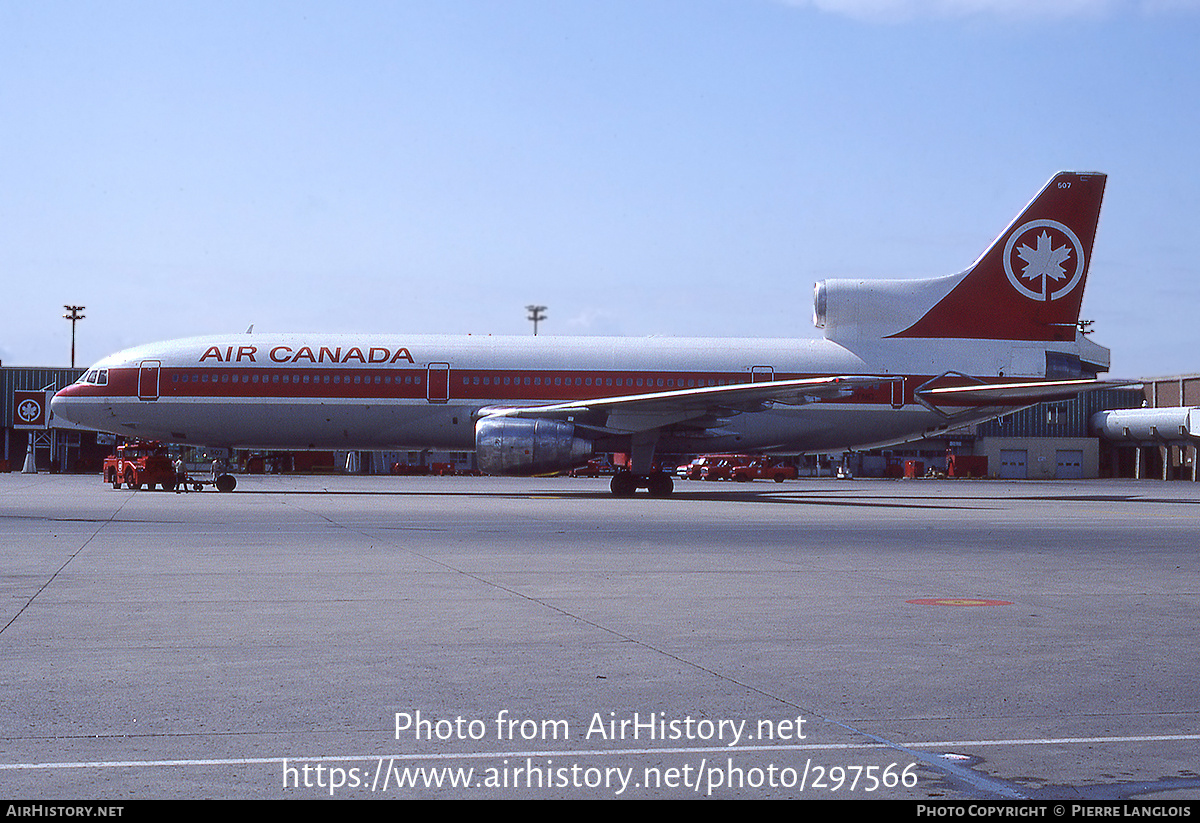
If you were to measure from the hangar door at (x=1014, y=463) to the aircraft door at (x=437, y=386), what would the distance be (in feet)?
210

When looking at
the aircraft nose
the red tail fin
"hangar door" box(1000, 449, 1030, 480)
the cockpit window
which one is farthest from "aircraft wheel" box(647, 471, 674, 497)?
"hangar door" box(1000, 449, 1030, 480)

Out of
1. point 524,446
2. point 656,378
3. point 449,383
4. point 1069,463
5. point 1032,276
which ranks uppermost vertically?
point 1032,276

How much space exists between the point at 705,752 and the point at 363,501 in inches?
1048

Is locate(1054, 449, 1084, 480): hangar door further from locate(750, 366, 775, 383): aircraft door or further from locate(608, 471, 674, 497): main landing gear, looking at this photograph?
locate(608, 471, 674, 497): main landing gear

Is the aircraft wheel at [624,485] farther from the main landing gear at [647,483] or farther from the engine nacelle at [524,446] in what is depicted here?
the engine nacelle at [524,446]

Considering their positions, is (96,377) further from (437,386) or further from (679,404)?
(679,404)

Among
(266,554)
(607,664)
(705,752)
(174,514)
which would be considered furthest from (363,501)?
(705,752)

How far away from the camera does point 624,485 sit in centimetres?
3653

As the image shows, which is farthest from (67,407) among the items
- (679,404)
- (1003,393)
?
(1003,393)

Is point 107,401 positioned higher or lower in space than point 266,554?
higher

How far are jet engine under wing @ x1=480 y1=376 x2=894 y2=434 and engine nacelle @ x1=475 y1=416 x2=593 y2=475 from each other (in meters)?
1.07

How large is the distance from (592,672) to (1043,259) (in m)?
35.0

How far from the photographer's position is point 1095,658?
800 centimetres
